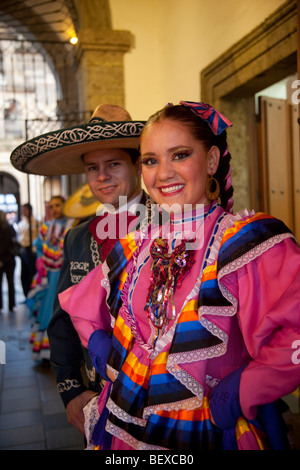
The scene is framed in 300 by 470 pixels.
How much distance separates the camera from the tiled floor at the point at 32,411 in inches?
107

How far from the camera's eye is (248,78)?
3.35 meters

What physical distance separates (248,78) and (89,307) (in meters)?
2.66

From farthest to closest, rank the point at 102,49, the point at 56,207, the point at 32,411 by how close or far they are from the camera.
Result: the point at 56,207
the point at 102,49
the point at 32,411

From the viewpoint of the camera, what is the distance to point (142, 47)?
15.5 feet

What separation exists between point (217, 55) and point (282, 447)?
3.33 metres

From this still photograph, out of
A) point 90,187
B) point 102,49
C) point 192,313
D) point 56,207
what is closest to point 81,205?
point 56,207

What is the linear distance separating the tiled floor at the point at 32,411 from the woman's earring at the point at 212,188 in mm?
1215

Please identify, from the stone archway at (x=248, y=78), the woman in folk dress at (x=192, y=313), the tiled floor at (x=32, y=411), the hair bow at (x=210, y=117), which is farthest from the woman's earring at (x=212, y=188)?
the stone archway at (x=248, y=78)

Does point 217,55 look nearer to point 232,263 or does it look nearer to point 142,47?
point 142,47

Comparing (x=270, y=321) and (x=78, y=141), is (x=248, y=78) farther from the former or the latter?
(x=270, y=321)

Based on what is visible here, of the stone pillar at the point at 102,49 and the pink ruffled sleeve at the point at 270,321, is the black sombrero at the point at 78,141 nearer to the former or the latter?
the pink ruffled sleeve at the point at 270,321

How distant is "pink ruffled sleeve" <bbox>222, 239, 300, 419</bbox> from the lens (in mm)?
912

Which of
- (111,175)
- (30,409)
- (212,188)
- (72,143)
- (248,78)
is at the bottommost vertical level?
(30,409)

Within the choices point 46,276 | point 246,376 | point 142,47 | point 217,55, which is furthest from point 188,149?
point 142,47
